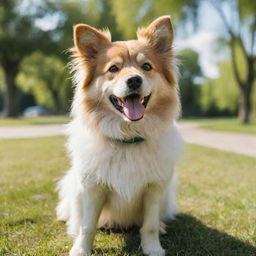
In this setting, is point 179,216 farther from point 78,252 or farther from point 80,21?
point 80,21

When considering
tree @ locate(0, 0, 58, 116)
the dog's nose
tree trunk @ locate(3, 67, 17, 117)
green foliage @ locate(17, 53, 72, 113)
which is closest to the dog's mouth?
the dog's nose

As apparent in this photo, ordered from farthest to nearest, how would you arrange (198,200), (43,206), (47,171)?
(47,171) < (198,200) < (43,206)

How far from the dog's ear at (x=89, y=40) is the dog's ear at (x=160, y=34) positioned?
437mm

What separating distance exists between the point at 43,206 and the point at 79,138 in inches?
62.1

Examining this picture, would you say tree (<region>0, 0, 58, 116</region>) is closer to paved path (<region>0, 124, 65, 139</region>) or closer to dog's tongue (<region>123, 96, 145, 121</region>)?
paved path (<region>0, 124, 65, 139</region>)

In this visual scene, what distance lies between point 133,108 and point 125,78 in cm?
30

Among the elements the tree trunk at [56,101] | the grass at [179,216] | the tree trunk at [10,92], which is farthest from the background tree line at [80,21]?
the grass at [179,216]

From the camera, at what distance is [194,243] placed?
3342 mm

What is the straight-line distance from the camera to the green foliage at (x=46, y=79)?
125 feet

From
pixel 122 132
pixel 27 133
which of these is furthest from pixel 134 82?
pixel 27 133

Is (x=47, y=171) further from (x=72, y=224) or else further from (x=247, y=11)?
(x=247, y=11)

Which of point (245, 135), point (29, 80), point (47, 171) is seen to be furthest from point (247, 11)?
point (29, 80)

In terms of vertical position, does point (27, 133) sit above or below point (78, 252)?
below

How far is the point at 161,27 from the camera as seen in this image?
3.56 metres
